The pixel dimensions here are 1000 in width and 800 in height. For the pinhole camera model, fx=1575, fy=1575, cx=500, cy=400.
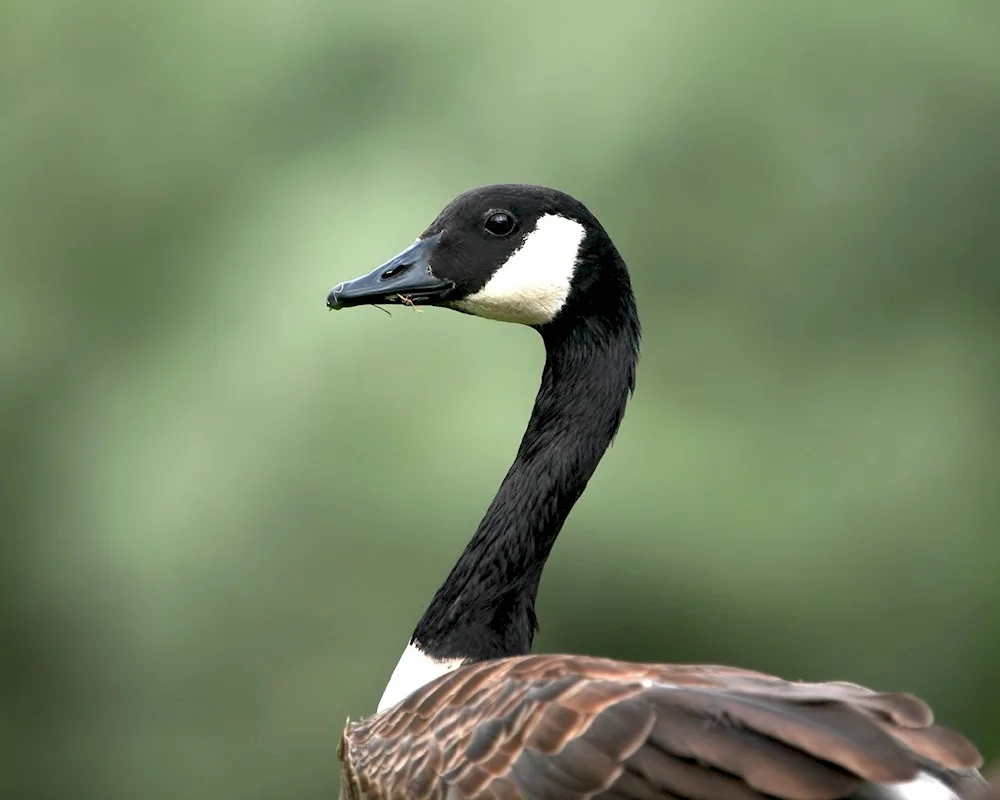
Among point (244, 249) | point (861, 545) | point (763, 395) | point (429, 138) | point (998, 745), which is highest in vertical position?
point (429, 138)

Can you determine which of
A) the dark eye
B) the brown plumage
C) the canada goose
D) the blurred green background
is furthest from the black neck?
the blurred green background

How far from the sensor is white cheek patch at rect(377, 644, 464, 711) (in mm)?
3311

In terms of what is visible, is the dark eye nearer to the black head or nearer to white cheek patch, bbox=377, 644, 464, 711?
the black head

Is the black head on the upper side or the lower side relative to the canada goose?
upper

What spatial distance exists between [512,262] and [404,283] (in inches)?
9.3

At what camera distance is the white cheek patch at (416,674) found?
3311mm

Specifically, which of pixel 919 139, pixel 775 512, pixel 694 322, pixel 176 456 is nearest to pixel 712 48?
pixel 919 139

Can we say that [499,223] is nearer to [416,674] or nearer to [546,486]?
[546,486]

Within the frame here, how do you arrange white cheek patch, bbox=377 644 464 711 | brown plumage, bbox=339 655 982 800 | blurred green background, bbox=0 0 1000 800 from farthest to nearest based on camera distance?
blurred green background, bbox=0 0 1000 800, white cheek patch, bbox=377 644 464 711, brown plumage, bbox=339 655 982 800

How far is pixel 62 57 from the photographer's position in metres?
7.20

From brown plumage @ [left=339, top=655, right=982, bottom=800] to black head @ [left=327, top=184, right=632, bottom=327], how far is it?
0.89 metres

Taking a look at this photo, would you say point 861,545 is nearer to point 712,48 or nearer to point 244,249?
point 712,48

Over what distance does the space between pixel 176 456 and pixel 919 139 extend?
10.2 ft

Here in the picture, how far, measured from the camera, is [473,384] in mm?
5461
